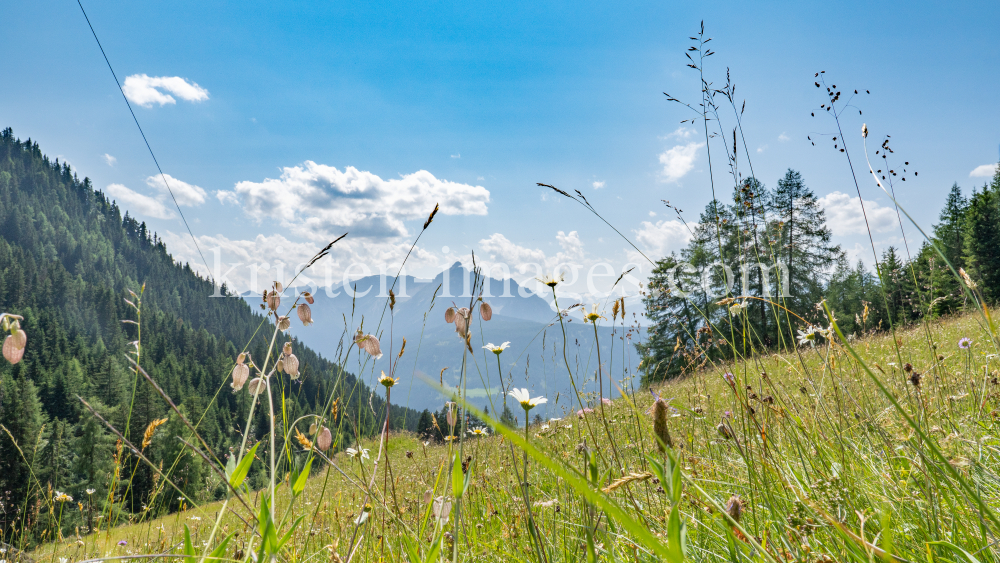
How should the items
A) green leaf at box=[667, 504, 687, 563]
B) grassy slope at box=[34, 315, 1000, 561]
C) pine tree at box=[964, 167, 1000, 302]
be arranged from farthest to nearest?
1. pine tree at box=[964, 167, 1000, 302]
2. grassy slope at box=[34, 315, 1000, 561]
3. green leaf at box=[667, 504, 687, 563]

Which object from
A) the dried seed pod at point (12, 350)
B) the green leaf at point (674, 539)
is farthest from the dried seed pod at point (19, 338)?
the green leaf at point (674, 539)

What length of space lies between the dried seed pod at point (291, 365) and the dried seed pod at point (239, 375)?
0.12 metres

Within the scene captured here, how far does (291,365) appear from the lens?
1577 mm

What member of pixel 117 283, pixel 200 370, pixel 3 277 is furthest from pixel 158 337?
pixel 117 283

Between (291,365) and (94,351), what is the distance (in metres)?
97.5

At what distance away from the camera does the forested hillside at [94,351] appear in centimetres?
1652

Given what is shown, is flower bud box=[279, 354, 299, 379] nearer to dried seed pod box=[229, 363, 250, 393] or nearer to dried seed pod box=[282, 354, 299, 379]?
dried seed pod box=[282, 354, 299, 379]

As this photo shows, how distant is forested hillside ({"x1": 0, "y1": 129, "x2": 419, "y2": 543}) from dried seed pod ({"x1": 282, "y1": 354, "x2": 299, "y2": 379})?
27 centimetres

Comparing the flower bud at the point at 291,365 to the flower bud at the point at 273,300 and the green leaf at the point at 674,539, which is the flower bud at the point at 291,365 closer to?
the flower bud at the point at 273,300

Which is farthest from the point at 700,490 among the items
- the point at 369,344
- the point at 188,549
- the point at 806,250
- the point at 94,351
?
the point at 94,351

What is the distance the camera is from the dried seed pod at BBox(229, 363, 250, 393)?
1.40 metres

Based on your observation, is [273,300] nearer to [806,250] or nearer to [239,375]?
[239,375]

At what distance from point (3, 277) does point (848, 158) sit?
119m

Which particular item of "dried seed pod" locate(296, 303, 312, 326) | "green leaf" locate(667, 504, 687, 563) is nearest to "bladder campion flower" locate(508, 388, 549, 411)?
"green leaf" locate(667, 504, 687, 563)
